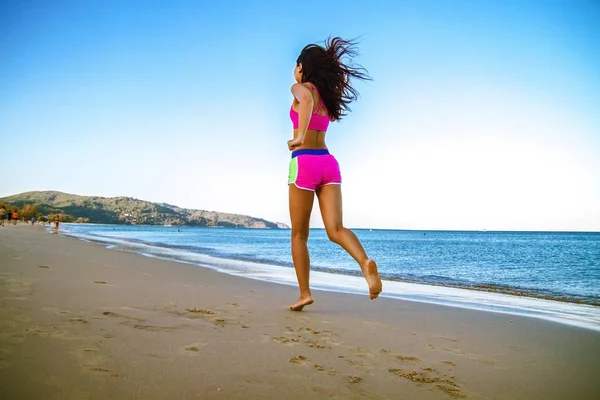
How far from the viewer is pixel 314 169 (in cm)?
351

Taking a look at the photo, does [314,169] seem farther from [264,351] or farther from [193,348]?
[193,348]

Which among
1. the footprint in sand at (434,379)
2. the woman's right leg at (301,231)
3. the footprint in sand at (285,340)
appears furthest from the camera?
the woman's right leg at (301,231)

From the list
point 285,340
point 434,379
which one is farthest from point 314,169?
point 434,379

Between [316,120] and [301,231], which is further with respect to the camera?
[301,231]

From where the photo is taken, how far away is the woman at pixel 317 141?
11.2 ft

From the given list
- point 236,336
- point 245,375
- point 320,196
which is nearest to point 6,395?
point 245,375

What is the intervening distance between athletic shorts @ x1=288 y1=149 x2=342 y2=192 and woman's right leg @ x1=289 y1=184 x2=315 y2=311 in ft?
0.32

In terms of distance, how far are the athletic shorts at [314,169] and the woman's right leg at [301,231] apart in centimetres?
10

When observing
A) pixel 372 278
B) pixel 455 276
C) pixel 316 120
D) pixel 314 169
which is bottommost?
pixel 455 276

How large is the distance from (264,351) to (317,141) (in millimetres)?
1854

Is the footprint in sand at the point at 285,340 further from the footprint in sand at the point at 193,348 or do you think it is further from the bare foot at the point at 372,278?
the bare foot at the point at 372,278

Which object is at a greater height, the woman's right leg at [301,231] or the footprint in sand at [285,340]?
the woman's right leg at [301,231]


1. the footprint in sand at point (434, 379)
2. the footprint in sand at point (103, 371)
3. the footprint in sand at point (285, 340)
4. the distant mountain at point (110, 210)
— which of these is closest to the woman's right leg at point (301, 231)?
the footprint in sand at point (285, 340)

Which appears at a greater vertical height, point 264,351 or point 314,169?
point 314,169
